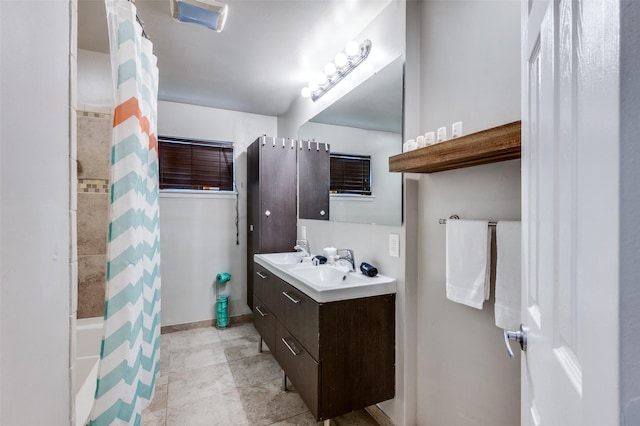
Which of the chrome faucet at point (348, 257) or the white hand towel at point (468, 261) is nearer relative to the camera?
the white hand towel at point (468, 261)

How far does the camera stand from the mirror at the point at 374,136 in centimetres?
168

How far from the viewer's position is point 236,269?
11.3 ft

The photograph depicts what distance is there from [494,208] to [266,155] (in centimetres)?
219

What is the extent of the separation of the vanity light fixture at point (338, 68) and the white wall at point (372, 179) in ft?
1.02

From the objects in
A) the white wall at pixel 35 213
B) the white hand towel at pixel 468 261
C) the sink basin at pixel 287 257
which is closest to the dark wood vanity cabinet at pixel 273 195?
the sink basin at pixel 287 257

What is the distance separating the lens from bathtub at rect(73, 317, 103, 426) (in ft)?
4.02

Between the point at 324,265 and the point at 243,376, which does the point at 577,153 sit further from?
the point at 243,376

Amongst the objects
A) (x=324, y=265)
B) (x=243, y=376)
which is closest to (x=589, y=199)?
(x=324, y=265)

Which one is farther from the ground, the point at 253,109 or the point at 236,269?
the point at 253,109

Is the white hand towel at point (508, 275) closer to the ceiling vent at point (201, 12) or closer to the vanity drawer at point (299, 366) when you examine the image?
the vanity drawer at point (299, 366)

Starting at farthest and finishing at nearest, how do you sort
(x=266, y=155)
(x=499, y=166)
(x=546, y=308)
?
(x=266, y=155) < (x=499, y=166) < (x=546, y=308)

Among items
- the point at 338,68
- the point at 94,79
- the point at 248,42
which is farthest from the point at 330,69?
the point at 94,79

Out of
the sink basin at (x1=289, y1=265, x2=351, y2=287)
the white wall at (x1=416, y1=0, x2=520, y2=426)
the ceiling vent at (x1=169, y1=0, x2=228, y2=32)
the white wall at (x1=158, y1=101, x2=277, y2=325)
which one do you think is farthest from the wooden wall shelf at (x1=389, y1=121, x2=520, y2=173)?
the white wall at (x1=158, y1=101, x2=277, y2=325)

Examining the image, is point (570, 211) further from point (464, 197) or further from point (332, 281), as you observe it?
point (332, 281)
